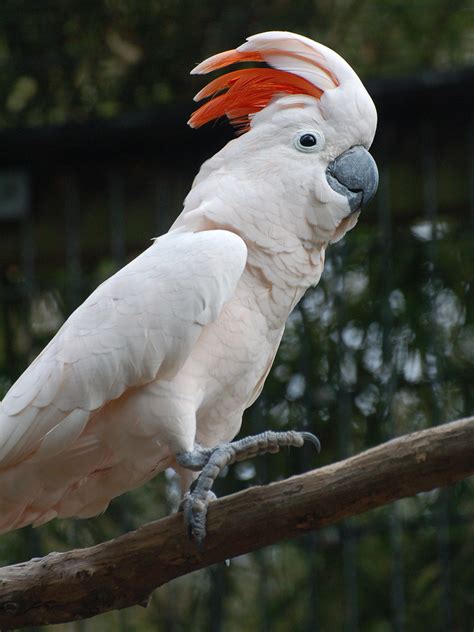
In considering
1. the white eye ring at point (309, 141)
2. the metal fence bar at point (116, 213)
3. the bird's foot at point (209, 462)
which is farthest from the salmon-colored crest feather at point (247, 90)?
the metal fence bar at point (116, 213)

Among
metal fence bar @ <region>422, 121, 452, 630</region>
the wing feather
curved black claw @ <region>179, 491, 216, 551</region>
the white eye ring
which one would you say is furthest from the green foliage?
curved black claw @ <region>179, 491, 216, 551</region>

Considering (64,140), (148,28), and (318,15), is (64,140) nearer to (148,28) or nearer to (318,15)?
(148,28)

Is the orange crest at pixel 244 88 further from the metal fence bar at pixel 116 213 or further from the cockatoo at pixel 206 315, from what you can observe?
the metal fence bar at pixel 116 213

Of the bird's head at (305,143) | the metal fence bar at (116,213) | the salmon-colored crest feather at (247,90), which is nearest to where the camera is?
the bird's head at (305,143)

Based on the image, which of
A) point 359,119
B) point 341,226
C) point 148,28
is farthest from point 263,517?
point 148,28

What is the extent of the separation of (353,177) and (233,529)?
2.99 feet

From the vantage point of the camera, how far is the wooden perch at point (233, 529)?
190 cm

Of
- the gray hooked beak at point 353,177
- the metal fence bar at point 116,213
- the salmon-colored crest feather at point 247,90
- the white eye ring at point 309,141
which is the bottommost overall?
the metal fence bar at point 116,213

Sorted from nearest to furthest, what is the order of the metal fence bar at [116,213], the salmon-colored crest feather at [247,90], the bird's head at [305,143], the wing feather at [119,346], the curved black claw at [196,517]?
the curved black claw at [196,517] < the wing feather at [119,346] < the bird's head at [305,143] < the salmon-colored crest feather at [247,90] < the metal fence bar at [116,213]

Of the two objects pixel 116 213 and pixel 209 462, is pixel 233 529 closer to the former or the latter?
pixel 209 462

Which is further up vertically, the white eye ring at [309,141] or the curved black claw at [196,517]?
the white eye ring at [309,141]

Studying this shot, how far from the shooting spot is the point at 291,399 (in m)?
3.76

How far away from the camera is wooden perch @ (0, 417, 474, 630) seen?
6.23 feet

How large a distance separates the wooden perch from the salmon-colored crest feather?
1.01 m
